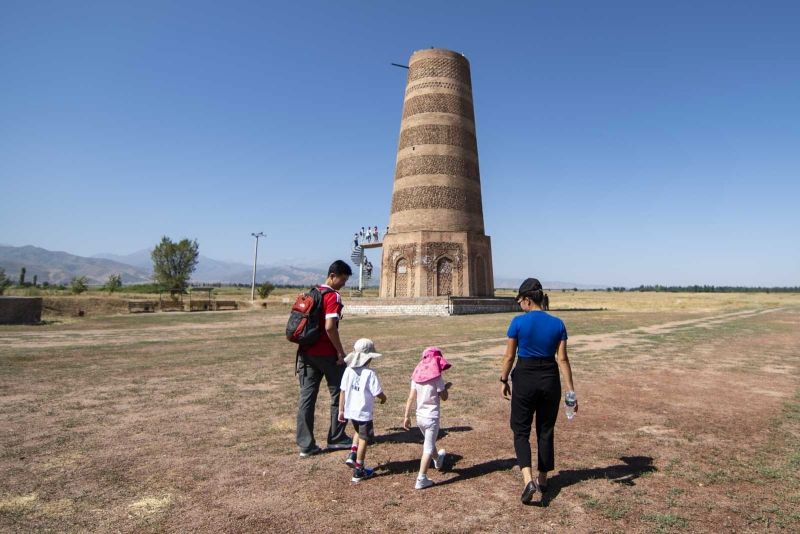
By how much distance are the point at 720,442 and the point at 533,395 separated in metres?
2.87

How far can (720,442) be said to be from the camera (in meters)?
5.33

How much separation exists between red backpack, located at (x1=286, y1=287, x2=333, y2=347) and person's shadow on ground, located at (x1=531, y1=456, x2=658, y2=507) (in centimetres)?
250

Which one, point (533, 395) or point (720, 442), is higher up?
point (533, 395)

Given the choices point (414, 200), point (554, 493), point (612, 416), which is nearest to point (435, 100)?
point (414, 200)

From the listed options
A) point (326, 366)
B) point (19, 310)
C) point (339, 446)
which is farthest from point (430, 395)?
point (19, 310)

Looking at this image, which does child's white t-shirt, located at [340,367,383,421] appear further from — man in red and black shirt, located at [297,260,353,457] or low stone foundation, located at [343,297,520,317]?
low stone foundation, located at [343,297,520,317]

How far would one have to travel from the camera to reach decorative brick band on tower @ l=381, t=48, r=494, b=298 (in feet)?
96.8

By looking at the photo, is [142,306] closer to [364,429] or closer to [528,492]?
[364,429]

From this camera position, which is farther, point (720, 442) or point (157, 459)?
point (720, 442)

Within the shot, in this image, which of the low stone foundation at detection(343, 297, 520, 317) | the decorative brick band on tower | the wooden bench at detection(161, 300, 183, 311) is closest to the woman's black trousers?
the low stone foundation at detection(343, 297, 520, 317)

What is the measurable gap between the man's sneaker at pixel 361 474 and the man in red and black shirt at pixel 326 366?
0.78 meters

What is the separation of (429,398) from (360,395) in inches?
24.4

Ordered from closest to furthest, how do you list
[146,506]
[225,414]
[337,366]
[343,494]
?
[146,506], [343,494], [337,366], [225,414]

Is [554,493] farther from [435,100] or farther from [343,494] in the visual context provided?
[435,100]
